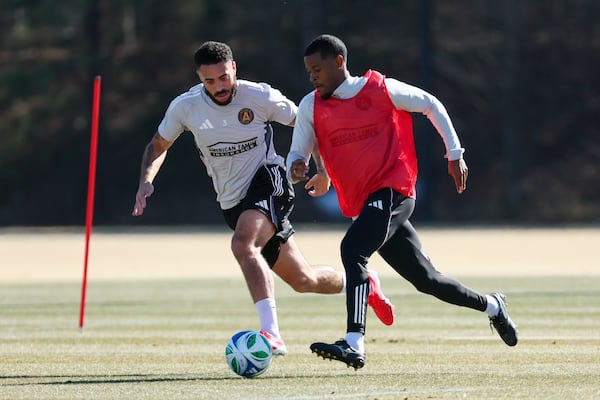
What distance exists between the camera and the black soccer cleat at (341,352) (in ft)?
27.6

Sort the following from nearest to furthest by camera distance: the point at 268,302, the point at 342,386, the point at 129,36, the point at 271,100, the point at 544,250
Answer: the point at 342,386 → the point at 268,302 → the point at 271,100 → the point at 544,250 → the point at 129,36

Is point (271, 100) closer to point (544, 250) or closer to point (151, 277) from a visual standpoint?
point (151, 277)

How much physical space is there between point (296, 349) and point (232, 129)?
187cm

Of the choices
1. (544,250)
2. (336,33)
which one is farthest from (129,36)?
(544,250)

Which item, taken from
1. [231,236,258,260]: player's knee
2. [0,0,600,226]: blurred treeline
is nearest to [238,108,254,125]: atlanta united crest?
[231,236,258,260]: player's knee

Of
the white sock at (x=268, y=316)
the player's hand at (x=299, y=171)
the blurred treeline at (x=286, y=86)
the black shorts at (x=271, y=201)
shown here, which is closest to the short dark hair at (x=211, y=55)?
the black shorts at (x=271, y=201)

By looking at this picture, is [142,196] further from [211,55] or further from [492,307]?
[492,307]

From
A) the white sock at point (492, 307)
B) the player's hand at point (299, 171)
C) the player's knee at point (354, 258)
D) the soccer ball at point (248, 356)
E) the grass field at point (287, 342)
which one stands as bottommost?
the grass field at point (287, 342)

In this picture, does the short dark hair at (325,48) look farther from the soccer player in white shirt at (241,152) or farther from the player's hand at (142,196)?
the player's hand at (142,196)

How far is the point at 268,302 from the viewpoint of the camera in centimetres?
934

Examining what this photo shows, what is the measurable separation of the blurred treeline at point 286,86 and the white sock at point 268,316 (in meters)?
32.5

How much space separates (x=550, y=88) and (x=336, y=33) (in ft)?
23.8

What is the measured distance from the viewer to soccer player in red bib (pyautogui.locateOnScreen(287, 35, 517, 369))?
29.4 feet

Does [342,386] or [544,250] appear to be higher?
[342,386]
